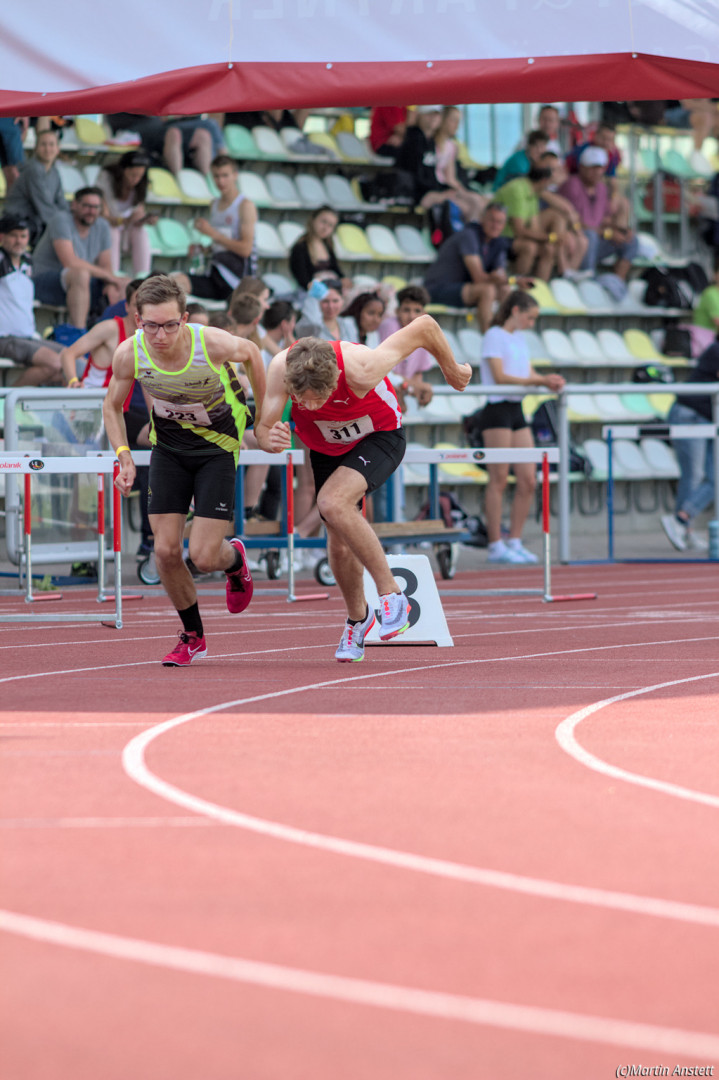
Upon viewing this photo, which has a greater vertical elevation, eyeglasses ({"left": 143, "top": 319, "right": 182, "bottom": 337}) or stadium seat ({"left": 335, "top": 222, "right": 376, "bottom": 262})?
stadium seat ({"left": 335, "top": 222, "right": 376, "bottom": 262})

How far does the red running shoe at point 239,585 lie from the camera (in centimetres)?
864

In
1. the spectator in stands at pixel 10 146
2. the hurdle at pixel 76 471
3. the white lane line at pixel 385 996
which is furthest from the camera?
the spectator in stands at pixel 10 146

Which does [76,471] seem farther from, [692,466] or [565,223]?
[565,223]

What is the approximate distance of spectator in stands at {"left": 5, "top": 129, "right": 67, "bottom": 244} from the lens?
49.0 feet

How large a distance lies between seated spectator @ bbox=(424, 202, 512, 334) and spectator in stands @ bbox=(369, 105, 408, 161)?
1599mm

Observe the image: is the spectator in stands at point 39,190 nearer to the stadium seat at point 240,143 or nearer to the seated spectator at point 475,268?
the stadium seat at point 240,143

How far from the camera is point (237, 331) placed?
12.3 metres

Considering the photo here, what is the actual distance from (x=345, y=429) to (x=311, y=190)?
11419mm

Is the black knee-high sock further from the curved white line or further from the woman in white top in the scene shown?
the woman in white top

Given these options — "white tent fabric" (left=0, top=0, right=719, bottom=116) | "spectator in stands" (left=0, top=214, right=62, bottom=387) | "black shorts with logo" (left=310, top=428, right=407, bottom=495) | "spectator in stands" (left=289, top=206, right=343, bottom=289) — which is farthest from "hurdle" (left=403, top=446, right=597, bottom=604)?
"spectator in stands" (left=289, top=206, right=343, bottom=289)

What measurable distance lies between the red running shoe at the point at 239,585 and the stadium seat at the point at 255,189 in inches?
392

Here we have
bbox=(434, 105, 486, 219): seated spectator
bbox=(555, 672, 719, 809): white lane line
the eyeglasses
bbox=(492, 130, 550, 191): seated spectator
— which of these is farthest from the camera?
bbox=(492, 130, 550, 191): seated spectator

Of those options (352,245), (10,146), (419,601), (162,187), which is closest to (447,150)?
(352,245)

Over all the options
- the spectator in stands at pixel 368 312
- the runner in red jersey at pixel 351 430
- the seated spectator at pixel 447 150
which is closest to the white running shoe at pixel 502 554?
the spectator in stands at pixel 368 312
